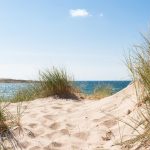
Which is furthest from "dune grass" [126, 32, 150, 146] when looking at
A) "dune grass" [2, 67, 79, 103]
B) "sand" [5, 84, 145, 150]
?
"dune grass" [2, 67, 79, 103]

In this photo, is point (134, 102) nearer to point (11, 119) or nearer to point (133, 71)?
point (133, 71)

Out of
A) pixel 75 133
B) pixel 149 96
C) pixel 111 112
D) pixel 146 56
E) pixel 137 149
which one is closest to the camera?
pixel 137 149

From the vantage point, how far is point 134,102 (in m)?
4.18

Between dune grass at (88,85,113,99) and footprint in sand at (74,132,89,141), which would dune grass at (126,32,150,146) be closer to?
footprint in sand at (74,132,89,141)

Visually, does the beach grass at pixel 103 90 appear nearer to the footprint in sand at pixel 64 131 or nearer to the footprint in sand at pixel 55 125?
the footprint in sand at pixel 55 125

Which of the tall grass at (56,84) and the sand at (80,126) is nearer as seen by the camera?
the sand at (80,126)

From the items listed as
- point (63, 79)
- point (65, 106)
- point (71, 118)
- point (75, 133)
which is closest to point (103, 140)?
point (75, 133)

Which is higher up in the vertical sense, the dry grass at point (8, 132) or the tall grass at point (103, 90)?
the tall grass at point (103, 90)

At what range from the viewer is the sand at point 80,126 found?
142 inches

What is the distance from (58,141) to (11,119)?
2.38 feet

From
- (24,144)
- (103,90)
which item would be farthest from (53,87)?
(24,144)

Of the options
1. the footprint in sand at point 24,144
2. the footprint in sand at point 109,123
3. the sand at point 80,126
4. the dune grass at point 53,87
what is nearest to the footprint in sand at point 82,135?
the sand at point 80,126

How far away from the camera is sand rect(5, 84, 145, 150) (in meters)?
3.61

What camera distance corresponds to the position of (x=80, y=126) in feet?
13.8
